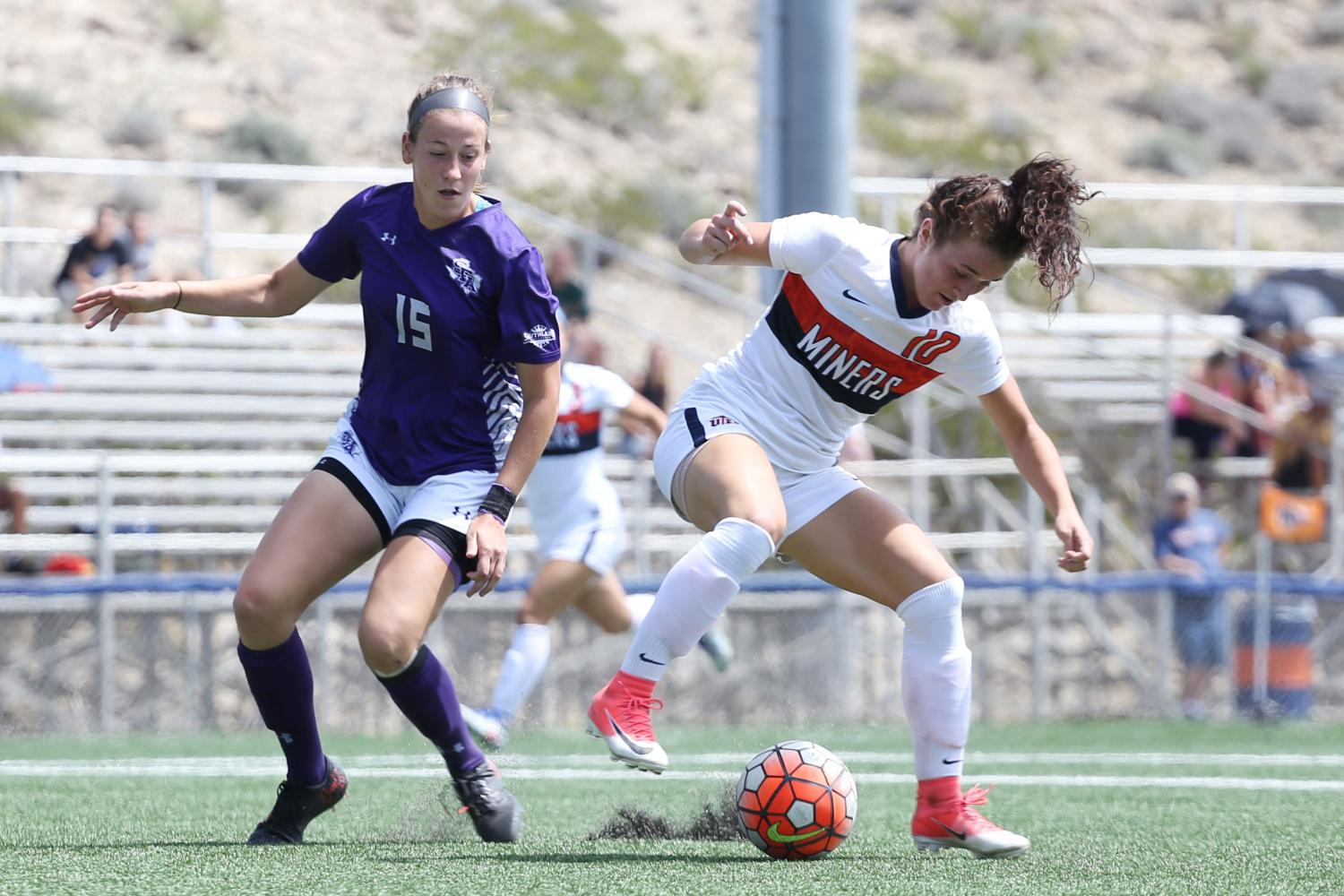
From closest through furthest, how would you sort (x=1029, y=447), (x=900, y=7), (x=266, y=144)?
(x=1029, y=447) → (x=266, y=144) → (x=900, y=7)

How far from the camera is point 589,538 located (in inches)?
348

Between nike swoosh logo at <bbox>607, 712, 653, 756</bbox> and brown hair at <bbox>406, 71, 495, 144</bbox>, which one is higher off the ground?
brown hair at <bbox>406, 71, 495, 144</bbox>

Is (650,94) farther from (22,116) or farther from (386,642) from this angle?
(386,642)

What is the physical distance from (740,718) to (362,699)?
2.33 meters

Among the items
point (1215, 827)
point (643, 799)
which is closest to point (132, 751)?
point (643, 799)

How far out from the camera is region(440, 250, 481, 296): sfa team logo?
4.93 meters

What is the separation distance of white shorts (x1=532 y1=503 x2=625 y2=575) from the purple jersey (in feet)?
12.1

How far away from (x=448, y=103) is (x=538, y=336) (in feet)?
2.02

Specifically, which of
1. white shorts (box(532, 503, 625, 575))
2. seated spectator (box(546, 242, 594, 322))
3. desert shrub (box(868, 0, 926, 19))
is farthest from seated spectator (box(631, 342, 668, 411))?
desert shrub (box(868, 0, 926, 19))

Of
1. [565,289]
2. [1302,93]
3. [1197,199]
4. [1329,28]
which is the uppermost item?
[1329,28]

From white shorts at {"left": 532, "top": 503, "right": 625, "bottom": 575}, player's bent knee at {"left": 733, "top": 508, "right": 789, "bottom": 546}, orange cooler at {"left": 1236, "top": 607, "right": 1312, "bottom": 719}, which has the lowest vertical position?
orange cooler at {"left": 1236, "top": 607, "right": 1312, "bottom": 719}

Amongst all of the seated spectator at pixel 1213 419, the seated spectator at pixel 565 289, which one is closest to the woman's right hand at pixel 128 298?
A: the seated spectator at pixel 565 289

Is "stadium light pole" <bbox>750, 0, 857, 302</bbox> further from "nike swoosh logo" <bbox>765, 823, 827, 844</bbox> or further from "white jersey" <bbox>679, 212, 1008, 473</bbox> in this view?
"nike swoosh logo" <bbox>765, 823, 827, 844</bbox>

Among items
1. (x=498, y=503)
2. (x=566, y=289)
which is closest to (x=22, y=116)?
(x=566, y=289)
